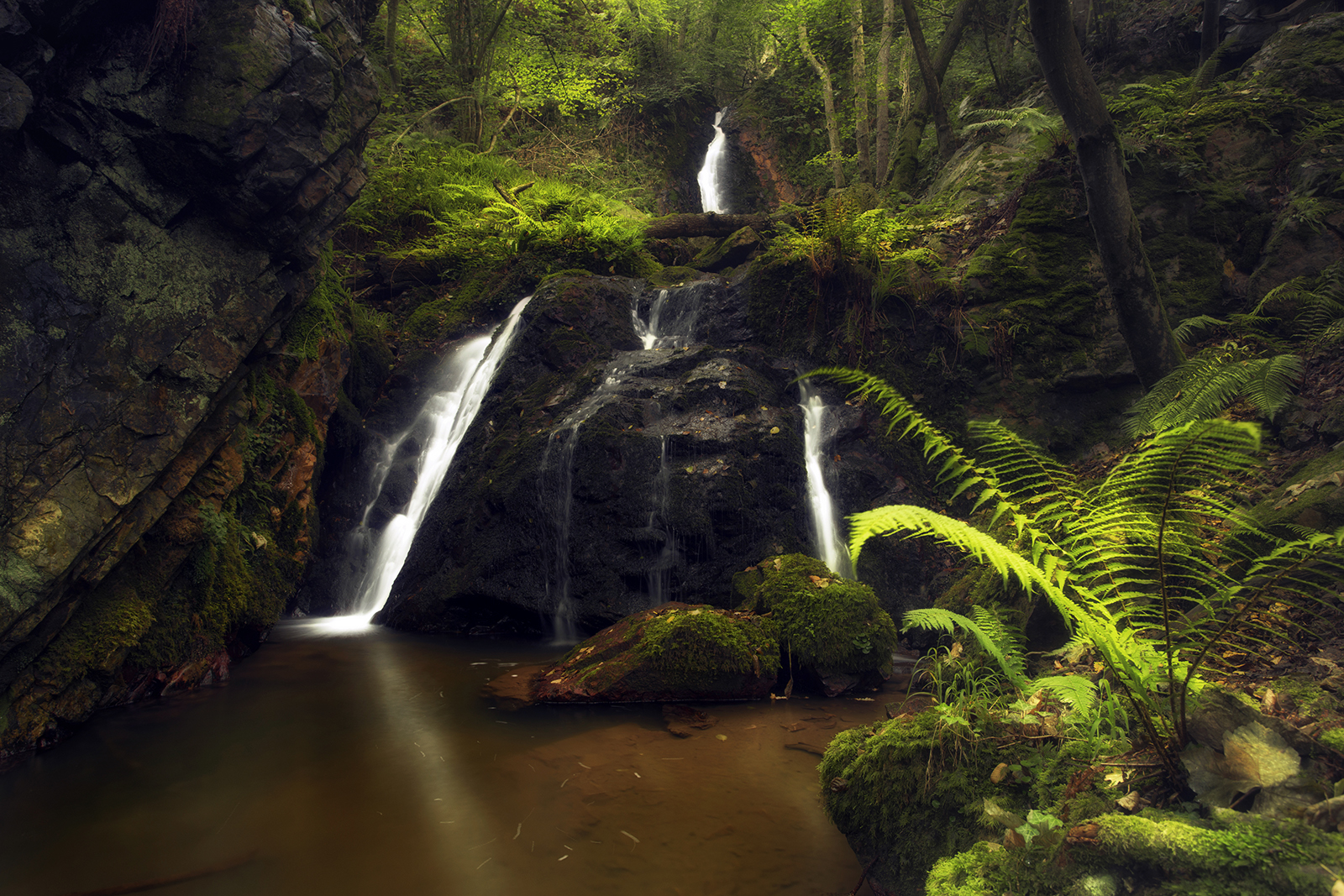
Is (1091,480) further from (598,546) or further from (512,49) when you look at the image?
(512,49)

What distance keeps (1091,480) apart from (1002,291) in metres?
2.80

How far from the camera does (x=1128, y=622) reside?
8.46 feet

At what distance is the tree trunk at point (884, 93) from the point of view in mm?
11016

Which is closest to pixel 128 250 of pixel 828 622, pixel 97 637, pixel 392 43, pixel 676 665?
pixel 97 637

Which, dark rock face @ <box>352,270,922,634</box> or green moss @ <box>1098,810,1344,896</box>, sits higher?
dark rock face @ <box>352,270,922,634</box>

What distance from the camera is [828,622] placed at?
5203 millimetres

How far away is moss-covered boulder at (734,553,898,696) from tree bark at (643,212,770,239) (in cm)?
953

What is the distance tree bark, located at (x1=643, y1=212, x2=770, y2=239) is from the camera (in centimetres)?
1326

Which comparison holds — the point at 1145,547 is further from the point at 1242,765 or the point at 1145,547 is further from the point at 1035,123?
the point at 1035,123

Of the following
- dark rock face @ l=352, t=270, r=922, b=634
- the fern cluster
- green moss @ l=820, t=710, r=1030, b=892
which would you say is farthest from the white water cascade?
the fern cluster

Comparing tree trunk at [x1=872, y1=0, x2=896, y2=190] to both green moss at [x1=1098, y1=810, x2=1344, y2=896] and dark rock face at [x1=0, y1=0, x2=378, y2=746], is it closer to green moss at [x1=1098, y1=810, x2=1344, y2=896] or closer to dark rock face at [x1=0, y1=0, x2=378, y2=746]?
dark rock face at [x1=0, y1=0, x2=378, y2=746]

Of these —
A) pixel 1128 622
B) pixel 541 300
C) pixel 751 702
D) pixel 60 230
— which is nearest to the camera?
pixel 1128 622

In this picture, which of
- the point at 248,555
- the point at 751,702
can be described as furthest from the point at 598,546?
the point at 248,555

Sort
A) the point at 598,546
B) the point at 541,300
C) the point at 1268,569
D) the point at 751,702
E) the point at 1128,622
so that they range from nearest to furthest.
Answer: the point at 1128,622, the point at 1268,569, the point at 751,702, the point at 598,546, the point at 541,300
